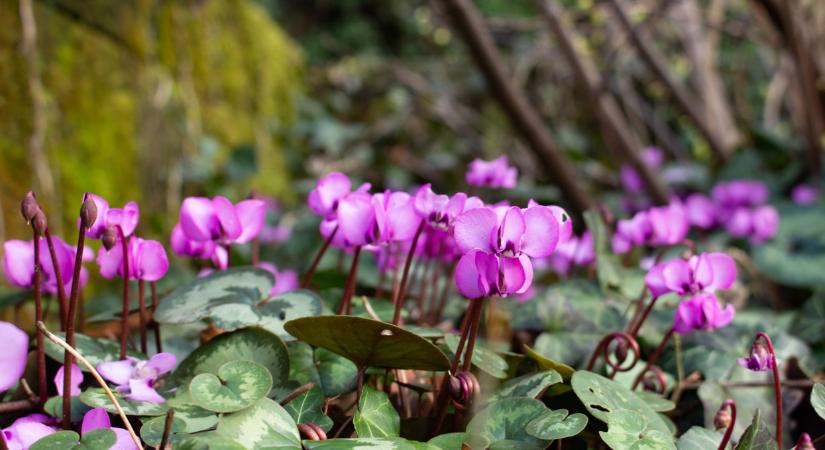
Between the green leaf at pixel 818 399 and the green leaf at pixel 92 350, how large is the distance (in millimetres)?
734

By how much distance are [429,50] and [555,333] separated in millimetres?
7953

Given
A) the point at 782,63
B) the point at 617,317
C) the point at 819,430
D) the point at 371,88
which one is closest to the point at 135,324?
the point at 617,317

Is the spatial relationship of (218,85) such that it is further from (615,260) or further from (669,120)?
(669,120)

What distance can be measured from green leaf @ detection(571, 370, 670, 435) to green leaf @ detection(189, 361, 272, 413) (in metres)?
0.32

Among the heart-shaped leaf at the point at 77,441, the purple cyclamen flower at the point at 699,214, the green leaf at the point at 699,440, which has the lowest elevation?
the green leaf at the point at 699,440

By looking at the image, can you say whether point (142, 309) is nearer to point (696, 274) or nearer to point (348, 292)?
point (348, 292)

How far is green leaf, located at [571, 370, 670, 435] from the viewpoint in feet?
2.46

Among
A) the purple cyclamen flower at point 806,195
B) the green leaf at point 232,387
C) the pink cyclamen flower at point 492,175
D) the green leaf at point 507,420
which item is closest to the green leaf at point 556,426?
the green leaf at point 507,420

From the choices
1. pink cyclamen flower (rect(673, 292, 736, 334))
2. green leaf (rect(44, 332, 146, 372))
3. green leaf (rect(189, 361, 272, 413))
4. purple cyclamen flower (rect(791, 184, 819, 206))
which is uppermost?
purple cyclamen flower (rect(791, 184, 819, 206))

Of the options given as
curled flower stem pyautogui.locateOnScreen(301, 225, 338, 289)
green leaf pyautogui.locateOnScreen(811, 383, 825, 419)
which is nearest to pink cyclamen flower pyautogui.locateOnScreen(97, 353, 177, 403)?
curled flower stem pyautogui.locateOnScreen(301, 225, 338, 289)

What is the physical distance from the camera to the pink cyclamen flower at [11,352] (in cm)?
53

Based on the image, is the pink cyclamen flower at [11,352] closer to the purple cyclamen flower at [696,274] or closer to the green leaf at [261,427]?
the green leaf at [261,427]

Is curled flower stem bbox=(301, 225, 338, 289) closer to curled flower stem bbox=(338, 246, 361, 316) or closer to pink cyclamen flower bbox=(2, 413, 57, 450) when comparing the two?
curled flower stem bbox=(338, 246, 361, 316)

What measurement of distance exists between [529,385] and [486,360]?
0.19 feet
